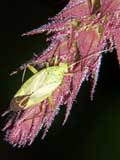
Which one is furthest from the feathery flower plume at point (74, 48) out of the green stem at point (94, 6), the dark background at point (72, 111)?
the dark background at point (72, 111)

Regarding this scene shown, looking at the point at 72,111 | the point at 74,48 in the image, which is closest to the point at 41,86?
the point at 74,48

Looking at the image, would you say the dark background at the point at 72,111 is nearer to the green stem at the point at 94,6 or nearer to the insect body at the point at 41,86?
the insect body at the point at 41,86

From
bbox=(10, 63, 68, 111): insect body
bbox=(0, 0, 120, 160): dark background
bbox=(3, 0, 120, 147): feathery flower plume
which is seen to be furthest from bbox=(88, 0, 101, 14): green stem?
bbox=(0, 0, 120, 160): dark background

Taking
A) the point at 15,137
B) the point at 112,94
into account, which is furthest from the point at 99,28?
the point at 112,94

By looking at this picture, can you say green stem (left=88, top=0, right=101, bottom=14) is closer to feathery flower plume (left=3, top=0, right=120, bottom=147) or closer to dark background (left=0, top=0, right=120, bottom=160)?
feathery flower plume (left=3, top=0, right=120, bottom=147)

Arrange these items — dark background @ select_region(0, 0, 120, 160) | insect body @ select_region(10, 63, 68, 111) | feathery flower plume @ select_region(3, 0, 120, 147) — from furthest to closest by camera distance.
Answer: dark background @ select_region(0, 0, 120, 160) < insect body @ select_region(10, 63, 68, 111) < feathery flower plume @ select_region(3, 0, 120, 147)

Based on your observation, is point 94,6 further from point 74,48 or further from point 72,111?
point 72,111

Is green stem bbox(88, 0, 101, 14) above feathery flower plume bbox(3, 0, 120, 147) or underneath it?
above
